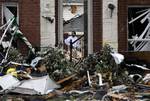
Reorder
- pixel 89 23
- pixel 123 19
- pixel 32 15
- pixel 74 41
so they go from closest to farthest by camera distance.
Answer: pixel 32 15 < pixel 123 19 < pixel 89 23 < pixel 74 41

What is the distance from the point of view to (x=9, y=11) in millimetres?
15141

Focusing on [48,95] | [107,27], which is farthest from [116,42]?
[48,95]


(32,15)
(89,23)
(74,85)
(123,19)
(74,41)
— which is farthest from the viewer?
(74,41)

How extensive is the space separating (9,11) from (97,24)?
2350 millimetres

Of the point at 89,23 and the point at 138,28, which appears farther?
the point at 138,28

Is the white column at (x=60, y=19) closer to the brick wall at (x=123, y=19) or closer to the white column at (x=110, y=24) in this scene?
the white column at (x=110, y=24)

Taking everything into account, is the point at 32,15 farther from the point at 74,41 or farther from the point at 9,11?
the point at 74,41

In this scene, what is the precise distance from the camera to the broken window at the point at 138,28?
50.4 ft

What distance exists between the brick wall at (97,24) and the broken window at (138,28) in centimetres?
84

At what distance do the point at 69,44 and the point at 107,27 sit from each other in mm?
1246

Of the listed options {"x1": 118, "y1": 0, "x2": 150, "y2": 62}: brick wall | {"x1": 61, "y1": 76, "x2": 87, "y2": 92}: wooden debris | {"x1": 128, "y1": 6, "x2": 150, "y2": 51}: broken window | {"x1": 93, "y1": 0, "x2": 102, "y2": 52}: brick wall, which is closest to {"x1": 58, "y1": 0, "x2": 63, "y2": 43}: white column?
{"x1": 93, "y1": 0, "x2": 102, "y2": 52}: brick wall

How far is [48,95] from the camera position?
11922mm

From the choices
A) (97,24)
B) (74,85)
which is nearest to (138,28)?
(97,24)

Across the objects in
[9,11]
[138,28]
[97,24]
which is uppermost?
[9,11]
